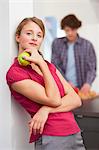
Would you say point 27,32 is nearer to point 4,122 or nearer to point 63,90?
point 63,90

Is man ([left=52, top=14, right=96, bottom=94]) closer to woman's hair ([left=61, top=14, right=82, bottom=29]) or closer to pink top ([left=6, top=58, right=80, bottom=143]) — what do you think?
woman's hair ([left=61, top=14, right=82, bottom=29])

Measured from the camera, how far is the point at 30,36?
1.23 m

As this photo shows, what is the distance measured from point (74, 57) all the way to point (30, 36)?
2.03m

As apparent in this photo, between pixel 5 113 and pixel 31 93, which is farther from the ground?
pixel 31 93

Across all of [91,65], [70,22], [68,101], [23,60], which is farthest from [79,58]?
[23,60]

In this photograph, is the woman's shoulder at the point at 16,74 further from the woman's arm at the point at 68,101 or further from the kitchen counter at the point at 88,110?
the kitchen counter at the point at 88,110

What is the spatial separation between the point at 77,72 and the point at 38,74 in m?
2.06

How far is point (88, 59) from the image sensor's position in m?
3.34

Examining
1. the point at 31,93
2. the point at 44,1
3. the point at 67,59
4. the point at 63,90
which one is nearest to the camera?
the point at 31,93

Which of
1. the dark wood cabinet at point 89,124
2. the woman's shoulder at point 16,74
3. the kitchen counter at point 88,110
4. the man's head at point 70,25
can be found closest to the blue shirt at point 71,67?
the man's head at point 70,25

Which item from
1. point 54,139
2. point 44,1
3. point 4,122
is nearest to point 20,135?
point 4,122

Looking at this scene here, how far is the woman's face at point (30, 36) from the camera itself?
1225 mm

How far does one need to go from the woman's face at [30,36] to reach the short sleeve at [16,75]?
4.3 inches

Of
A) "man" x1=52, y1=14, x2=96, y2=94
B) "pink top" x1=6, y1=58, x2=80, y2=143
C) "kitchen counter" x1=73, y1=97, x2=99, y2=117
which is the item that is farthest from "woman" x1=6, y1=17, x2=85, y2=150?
"man" x1=52, y1=14, x2=96, y2=94
